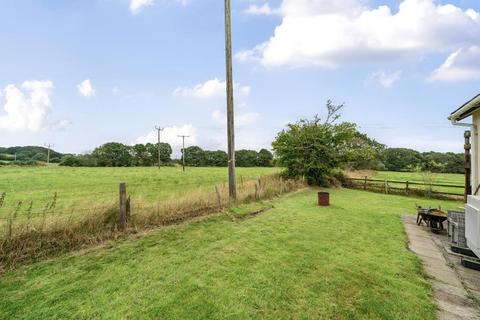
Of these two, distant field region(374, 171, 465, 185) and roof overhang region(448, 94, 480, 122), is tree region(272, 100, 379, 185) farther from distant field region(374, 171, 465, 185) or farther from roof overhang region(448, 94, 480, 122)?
roof overhang region(448, 94, 480, 122)

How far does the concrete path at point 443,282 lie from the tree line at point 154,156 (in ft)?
202

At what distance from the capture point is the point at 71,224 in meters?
4.66

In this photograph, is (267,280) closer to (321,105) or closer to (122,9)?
(122,9)

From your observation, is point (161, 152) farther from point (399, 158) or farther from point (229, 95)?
point (229, 95)

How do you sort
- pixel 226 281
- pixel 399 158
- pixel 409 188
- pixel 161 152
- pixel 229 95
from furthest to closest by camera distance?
pixel 161 152 → pixel 399 158 → pixel 409 188 → pixel 229 95 → pixel 226 281

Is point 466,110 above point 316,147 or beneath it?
above

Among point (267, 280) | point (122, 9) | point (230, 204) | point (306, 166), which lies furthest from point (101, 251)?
point (306, 166)

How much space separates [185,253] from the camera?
451 centimetres

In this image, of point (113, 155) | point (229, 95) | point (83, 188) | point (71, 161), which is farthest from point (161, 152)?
point (229, 95)

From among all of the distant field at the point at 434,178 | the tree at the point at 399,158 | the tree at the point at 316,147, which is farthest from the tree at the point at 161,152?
the tree at the point at 399,158

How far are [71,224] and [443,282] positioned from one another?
657 centimetres

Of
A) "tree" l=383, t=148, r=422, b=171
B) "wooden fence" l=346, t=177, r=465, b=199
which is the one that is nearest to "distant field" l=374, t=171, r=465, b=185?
"wooden fence" l=346, t=177, r=465, b=199

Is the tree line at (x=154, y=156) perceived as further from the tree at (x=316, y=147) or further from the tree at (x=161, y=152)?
the tree at (x=316, y=147)

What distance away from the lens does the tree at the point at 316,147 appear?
1733 cm
